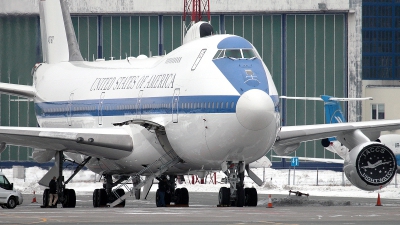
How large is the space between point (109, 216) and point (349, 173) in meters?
11.7

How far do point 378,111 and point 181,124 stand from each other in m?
51.2

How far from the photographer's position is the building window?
8131 centimetres

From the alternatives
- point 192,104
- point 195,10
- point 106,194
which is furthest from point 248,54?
point 195,10

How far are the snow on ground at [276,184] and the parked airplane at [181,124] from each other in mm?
5794

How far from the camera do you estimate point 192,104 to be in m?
31.9

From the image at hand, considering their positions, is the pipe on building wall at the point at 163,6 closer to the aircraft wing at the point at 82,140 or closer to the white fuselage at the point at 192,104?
the white fuselage at the point at 192,104

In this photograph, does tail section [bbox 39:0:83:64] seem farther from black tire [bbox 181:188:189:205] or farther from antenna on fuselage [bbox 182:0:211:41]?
antenna on fuselage [bbox 182:0:211:41]

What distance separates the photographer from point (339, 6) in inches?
2953

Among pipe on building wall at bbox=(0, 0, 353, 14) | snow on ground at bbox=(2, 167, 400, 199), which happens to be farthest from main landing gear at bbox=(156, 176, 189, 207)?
pipe on building wall at bbox=(0, 0, 353, 14)

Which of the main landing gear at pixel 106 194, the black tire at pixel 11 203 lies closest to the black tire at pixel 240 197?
the main landing gear at pixel 106 194

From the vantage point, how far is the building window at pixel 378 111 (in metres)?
81.3

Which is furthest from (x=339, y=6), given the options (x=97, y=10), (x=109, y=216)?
(x=109, y=216)

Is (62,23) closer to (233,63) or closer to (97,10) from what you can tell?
(233,63)

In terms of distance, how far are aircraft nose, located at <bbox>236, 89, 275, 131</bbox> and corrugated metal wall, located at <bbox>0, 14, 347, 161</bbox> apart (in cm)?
4637
